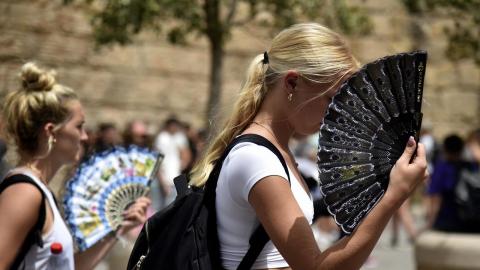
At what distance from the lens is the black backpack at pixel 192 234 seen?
2963mm

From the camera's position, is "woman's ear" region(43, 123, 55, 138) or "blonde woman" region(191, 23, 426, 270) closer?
"blonde woman" region(191, 23, 426, 270)

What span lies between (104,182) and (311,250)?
1.97 meters

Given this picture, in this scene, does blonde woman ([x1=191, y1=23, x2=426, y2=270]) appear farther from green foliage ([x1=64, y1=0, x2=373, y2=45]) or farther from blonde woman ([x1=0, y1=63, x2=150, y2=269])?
green foliage ([x1=64, y1=0, x2=373, y2=45])

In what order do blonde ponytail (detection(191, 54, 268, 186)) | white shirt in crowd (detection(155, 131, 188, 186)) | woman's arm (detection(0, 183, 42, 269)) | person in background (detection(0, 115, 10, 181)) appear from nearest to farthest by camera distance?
1. blonde ponytail (detection(191, 54, 268, 186))
2. woman's arm (detection(0, 183, 42, 269))
3. person in background (detection(0, 115, 10, 181))
4. white shirt in crowd (detection(155, 131, 188, 186))

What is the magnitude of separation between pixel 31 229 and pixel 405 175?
1.63 m

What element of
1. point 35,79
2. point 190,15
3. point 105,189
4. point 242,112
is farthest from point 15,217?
point 190,15

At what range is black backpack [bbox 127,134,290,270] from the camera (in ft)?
9.72

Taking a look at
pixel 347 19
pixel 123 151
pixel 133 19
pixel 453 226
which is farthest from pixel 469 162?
pixel 123 151

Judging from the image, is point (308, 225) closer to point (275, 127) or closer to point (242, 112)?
point (275, 127)

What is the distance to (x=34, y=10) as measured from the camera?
51.6 feet

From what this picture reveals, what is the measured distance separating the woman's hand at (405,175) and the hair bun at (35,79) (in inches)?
75.8

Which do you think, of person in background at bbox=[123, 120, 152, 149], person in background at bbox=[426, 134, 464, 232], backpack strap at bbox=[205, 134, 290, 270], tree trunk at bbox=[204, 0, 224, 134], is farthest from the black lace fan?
person in background at bbox=[123, 120, 152, 149]

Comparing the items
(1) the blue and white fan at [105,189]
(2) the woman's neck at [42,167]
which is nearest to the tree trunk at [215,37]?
(1) the blue and white fan at [105,189]

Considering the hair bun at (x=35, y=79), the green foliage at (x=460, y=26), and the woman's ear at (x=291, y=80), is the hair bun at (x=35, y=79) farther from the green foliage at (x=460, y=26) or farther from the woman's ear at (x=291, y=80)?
the green foliage at (x=460, y=26)
